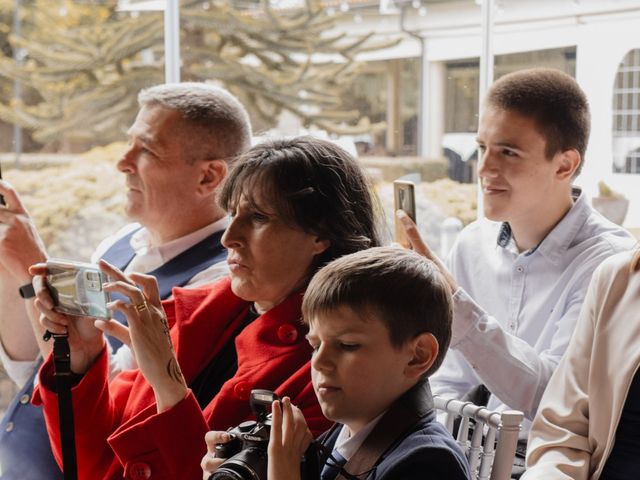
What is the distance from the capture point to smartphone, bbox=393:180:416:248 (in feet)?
6.39

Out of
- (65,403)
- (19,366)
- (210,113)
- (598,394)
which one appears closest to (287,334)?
(65,403)

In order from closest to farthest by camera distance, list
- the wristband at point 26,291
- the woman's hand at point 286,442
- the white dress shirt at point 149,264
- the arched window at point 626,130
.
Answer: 1. the woman's hand at point 286,442
2. the wristband at point 26,291
3. the white dress shirt at point 149,264
4. the arched window at point 626,130

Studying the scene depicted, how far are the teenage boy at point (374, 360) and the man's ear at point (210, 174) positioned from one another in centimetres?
91

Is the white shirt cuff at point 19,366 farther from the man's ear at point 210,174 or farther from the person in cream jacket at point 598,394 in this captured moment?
the person in cream jacket at point 598,394

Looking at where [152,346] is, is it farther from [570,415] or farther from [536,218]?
[536,218]

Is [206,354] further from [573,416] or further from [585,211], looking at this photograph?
[585,211]

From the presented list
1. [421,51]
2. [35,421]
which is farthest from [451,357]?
[421,51]

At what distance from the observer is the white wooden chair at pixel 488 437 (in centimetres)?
135

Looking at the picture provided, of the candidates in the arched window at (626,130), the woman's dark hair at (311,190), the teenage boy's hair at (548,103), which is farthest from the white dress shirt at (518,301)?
the arched window at (626,130)

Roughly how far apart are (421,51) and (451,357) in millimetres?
2006

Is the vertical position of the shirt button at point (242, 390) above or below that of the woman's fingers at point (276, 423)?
below

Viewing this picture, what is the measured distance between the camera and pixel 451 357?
2.17 m

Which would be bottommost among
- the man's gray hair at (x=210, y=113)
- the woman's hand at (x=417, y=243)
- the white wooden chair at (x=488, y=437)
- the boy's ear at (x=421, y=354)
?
the white wooden chair at (x=488, y=437)

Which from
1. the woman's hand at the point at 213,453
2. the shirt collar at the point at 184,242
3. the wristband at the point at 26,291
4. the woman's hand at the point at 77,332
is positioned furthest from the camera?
the shirt collar at the point at 184,242
